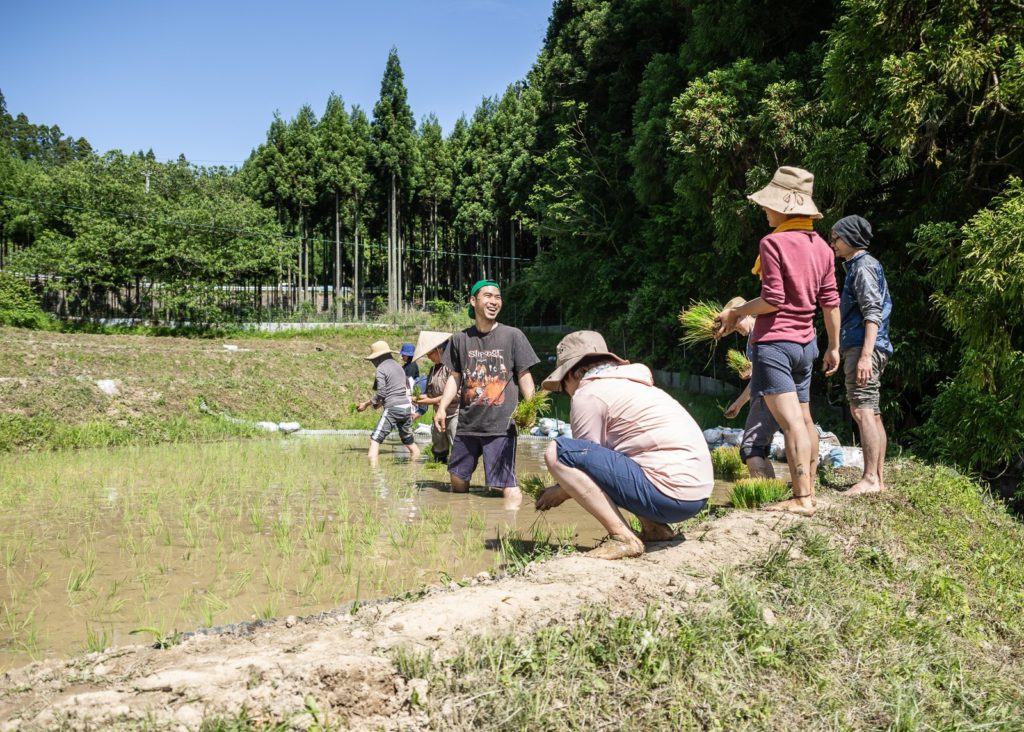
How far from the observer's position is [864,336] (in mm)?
5598

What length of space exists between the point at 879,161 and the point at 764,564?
27.8 feet

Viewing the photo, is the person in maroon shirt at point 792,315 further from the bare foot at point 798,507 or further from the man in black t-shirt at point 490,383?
the man in black t-shirt at point 490,383

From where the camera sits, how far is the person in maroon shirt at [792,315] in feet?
16.0

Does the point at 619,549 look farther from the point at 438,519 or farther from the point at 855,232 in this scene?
the point at 855,232

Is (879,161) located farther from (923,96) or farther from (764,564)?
(764,564)

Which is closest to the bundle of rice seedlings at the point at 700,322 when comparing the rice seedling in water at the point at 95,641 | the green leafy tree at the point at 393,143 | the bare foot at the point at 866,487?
the bare foot at the point at 866,487

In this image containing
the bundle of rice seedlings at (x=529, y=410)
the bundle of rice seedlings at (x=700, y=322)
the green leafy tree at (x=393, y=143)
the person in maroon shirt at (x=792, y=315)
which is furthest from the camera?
the green leafy tree at (x=393, y=143)

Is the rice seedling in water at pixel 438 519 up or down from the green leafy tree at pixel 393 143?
down

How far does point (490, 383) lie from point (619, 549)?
3252mm

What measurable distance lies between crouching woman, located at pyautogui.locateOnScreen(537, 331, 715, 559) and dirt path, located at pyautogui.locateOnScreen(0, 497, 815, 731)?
267mm

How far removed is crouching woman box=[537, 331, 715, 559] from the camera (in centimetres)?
383

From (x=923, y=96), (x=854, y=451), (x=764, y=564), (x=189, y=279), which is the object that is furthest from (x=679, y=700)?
(x=189, y=279)

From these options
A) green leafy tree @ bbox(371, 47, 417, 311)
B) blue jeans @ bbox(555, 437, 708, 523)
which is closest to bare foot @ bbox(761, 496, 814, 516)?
blue jeans @ bbox(555, 437, 708, 523)

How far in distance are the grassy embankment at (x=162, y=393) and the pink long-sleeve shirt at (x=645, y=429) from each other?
34.6 feet
